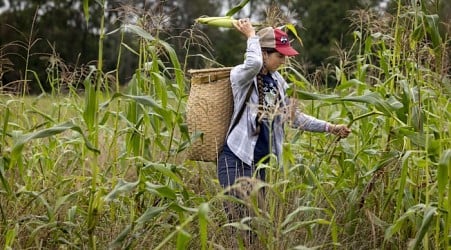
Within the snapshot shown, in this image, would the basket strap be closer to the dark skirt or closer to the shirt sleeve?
the shirt sleeve

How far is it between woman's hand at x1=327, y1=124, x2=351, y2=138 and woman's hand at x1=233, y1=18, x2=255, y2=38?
718 millimetres

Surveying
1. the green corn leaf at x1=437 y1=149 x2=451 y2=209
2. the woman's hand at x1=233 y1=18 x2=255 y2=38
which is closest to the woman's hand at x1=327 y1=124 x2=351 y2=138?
the woman's hand at x1=233 y1=18 x2=255 y2=38

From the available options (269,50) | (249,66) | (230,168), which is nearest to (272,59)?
(269,50)

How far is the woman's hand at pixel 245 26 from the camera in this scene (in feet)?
15.3

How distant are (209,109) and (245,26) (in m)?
0.52

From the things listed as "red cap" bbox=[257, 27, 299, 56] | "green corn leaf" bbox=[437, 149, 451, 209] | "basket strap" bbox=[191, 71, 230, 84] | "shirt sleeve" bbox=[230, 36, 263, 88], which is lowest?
"green corn leaf" bbox=[437, 149, 451, 209]

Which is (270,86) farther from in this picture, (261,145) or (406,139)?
(406,139)

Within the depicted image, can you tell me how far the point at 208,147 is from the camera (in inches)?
187

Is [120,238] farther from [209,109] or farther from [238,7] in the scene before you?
[238,7]

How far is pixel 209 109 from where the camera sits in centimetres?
471

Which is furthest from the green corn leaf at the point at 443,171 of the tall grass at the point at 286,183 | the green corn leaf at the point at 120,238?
the green corn leaf at the point at 120,238

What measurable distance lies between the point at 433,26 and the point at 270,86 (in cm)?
107

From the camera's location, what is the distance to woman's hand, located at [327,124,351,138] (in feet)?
15.1

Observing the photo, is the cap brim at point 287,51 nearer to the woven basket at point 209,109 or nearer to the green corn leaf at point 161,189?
the woven basket at point 209,109
